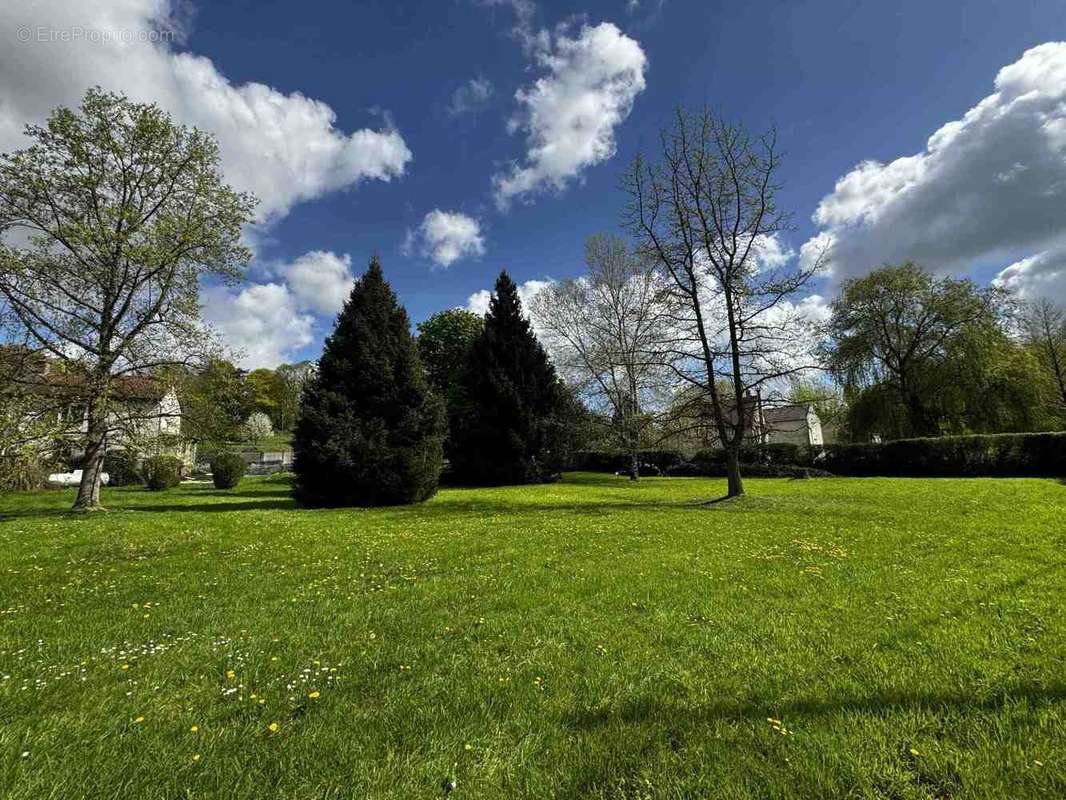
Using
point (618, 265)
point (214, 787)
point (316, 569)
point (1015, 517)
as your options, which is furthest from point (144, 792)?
point (618, 265)

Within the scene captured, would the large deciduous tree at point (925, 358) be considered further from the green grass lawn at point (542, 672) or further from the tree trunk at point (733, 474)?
the green grass lawn at point (542, 672)

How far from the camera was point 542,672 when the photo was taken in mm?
3629

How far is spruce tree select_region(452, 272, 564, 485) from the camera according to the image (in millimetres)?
28172

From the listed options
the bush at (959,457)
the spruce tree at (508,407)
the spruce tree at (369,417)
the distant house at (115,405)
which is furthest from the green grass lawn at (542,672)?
the spruce tree at (508,407)

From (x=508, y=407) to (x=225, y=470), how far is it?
17.0m

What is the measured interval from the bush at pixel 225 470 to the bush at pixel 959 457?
3526 centimetres

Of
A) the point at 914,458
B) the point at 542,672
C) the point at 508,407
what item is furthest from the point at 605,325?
the point at 542,672

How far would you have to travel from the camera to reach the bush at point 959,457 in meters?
20.7

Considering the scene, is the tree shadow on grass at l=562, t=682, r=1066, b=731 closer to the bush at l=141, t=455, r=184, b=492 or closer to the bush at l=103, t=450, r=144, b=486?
the bush at l=141, t=455, r=184, b=492

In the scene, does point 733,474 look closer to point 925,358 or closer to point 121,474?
point 925,358

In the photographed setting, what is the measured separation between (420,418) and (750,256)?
1377 centimetres

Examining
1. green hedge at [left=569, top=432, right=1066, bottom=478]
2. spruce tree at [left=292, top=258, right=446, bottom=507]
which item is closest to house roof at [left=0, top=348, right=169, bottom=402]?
spruce tree at [left=292, top=258, right=446, bottom=507]

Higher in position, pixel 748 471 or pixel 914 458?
pixel 914 458

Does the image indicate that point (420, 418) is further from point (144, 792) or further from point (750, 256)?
point (144, 792)
